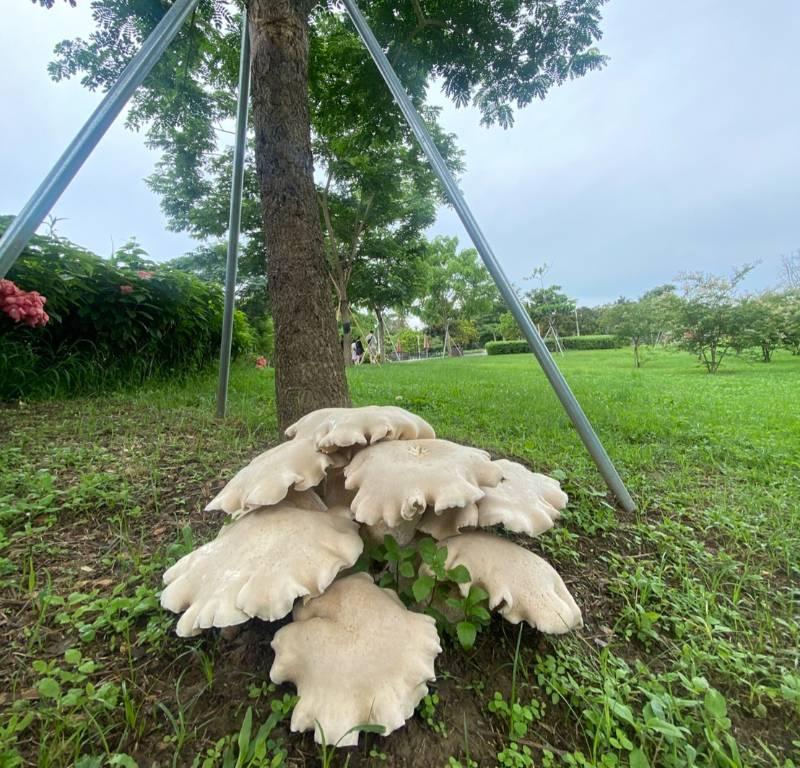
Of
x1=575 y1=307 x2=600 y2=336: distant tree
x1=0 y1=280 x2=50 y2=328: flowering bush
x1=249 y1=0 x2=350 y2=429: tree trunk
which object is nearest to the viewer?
x1=249 y1=0 x2=350 y2=429: tree trunk

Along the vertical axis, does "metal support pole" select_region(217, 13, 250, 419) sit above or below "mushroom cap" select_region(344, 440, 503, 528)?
above

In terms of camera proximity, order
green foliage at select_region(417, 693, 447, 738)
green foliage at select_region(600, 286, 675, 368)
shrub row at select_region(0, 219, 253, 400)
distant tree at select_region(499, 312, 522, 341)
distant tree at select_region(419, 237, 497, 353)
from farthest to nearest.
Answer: distant tree at select_region(419, 237, 497, 353) → distant tree at select_region(499, 312, 522, 341) → green foliage at select_region(600, 286, 675, 368) → shrub row at select_region(0, 219, 253, 400) → green foliage at select_region(417, 693, 447, 738)

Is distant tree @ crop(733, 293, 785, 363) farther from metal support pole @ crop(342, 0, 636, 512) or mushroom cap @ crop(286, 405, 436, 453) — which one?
mushroom cap @ crop(286, 405, 436, 453)

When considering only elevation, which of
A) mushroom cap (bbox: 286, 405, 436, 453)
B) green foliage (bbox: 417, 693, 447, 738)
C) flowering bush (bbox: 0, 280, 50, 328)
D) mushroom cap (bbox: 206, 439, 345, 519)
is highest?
flowering bush (bbox: 0, 280, 50, 328)

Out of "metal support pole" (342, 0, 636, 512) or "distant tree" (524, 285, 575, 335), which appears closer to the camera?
"metal support pole" (342, 0, 636, 512)

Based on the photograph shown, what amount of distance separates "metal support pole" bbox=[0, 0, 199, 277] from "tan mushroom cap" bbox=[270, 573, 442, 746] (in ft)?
4.30

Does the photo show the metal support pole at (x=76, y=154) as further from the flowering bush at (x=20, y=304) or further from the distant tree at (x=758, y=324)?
the distant tree at (x=758, y=324)

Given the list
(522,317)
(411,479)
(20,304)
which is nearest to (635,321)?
(522,317)

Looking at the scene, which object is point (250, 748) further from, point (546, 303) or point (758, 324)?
point (546, 303)

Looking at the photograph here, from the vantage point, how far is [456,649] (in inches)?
41.3

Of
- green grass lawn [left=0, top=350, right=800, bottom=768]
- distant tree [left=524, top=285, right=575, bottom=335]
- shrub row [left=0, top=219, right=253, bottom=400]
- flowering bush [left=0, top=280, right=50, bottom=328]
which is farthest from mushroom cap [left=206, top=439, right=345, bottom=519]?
distant tree [left=524, top=285, right=575, bottom=335]

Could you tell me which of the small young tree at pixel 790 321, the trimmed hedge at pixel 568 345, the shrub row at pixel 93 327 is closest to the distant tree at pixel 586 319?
the trimmed hedge at pixel 568 345

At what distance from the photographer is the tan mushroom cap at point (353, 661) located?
30.3 inches

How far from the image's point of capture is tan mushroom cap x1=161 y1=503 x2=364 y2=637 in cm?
82
